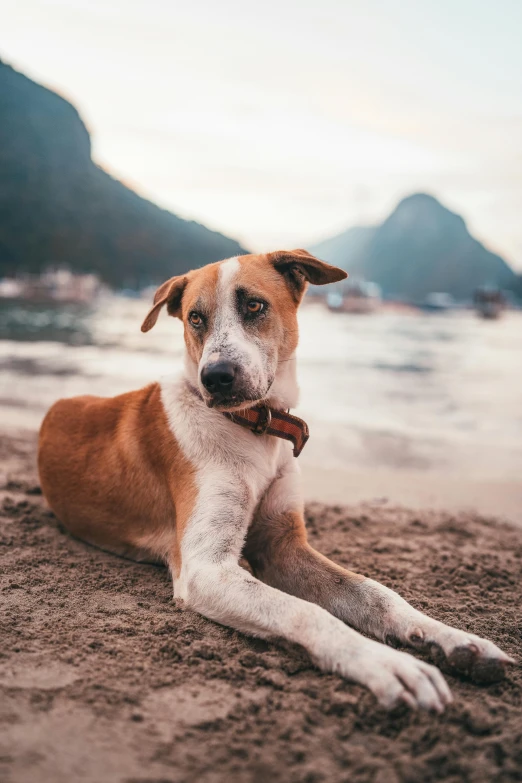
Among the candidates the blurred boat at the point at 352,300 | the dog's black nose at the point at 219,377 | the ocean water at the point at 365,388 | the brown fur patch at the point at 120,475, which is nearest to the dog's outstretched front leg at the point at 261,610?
the brown fur patch at the point at 120,475

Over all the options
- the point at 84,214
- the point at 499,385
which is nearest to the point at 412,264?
Answer: the point at 84,214

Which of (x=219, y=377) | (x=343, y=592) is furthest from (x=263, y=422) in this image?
(x=343, y=592)

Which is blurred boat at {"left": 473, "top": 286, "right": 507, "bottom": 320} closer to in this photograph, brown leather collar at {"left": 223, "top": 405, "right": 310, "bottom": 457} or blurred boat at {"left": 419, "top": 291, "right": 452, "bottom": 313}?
blurred boat at {"left": 419, "top": 291, "right": 452, "bottom": 313}

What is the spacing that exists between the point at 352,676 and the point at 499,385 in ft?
42.2

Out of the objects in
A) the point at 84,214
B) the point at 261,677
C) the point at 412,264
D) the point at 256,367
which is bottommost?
the point at 261,677

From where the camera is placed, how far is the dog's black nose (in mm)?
2748

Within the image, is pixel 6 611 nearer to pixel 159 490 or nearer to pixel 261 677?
pixel 159 490

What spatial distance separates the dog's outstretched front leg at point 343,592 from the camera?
2262mm

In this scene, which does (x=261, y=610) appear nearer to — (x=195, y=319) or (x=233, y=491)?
(x=233, y=491)

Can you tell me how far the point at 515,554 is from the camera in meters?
4.04

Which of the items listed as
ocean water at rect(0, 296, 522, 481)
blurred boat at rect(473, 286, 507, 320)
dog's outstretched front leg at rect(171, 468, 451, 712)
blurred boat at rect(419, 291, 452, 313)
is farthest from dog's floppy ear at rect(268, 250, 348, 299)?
blurred boat at rect(419, 291, 452, 313)

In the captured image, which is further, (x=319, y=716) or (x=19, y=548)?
(x=19, y=548)

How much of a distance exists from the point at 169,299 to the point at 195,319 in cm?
45

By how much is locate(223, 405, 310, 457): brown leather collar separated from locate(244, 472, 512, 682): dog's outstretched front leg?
0.83 feet
